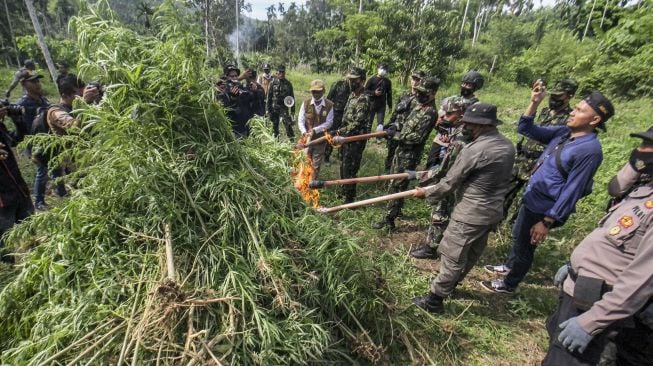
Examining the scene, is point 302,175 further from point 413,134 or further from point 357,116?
point 357,116

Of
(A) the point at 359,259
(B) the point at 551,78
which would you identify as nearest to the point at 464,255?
(A) the point at 359,259

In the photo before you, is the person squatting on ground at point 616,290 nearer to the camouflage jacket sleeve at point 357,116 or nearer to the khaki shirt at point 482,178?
the khaki shirt at point 482,178

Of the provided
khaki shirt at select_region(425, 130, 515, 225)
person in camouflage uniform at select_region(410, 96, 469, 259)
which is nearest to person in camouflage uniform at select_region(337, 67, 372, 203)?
person in camouflage uniform at select_region(410, 96, 469, 259)

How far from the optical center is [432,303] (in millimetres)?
3273

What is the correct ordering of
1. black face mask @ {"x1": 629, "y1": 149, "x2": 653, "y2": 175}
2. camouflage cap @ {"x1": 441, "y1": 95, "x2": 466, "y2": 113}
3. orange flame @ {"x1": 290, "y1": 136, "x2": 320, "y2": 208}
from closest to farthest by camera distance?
black face mask @ {"x1": 629, "y1": 149, "x2": 653, "y2": 175} → orange flame @ {"x1": 290, "y1": 136, "x2": 320, "y2": 208} → camouflage cap @ {"x1": 441, "y1": 95, "x2": 466, "y2": 113}

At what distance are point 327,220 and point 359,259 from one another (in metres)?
0.46

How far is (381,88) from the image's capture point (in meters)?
6.55

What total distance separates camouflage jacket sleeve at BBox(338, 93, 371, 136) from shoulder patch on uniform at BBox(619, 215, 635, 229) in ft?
13.4

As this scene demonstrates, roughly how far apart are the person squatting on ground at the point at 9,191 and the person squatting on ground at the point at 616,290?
191 inches

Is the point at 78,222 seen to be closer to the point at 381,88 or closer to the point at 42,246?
the point at 42,246

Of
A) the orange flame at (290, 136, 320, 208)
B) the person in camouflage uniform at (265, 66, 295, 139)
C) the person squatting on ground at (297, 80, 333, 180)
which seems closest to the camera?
the orange flame at (290, 136, 320, 208)

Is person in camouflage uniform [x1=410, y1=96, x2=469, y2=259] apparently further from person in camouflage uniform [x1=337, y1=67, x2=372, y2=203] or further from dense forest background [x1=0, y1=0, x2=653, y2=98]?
dense forest background [x1=0, y1=0, x2=653, y2=98]

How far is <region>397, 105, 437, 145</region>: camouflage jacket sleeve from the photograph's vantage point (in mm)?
4609

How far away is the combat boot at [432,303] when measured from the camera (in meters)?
3.27
